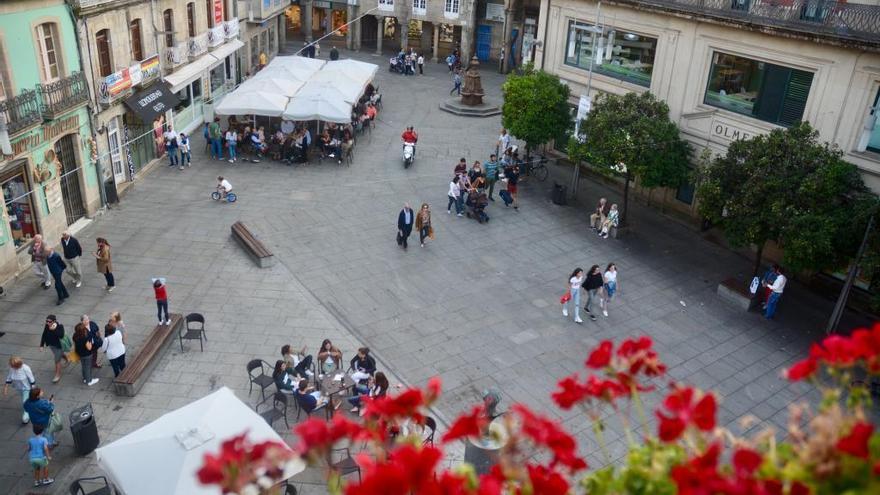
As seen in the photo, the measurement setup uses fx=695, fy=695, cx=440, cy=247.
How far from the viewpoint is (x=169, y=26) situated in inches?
1000

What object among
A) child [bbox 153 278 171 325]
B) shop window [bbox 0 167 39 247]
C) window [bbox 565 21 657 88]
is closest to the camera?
child [bbox 153 278 171 325]

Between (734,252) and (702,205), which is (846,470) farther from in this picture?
(734,252)

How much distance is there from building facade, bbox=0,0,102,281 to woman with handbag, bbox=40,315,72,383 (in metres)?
4.61

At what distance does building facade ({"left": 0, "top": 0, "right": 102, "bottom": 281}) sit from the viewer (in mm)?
16234

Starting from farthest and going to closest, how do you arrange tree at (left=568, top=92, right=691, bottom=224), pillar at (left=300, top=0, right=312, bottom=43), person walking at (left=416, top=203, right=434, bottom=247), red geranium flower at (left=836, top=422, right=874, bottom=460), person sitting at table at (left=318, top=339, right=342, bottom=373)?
pillar at (left=300, top=0, right=312, bottom=43)
tree at (left=568, top=92, right=691, bottom=224)
person walking at (left=416, top=203, right=434, bottom=247)
person sitting at table at (left=318, top=339, right=342, bottom=373)
red geranium flower at (left=836, top=422, right=874, bottom=460)

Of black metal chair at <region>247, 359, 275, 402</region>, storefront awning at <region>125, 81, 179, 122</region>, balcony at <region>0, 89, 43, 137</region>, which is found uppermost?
balcony at <region>0, 89, 43, 137</region>

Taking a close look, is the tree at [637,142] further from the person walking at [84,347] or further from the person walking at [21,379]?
the person walking at [21,379]

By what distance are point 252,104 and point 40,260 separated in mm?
11163

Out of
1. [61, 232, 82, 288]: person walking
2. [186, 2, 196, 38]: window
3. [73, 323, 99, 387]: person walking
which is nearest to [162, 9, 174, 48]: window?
[186, 2, 196, 38]: window

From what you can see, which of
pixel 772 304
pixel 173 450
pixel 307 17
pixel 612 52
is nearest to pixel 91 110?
pixel 173 450

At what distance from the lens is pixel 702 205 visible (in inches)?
721

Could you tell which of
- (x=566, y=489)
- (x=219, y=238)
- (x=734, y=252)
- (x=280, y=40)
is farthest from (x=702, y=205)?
(x=280, y=40)

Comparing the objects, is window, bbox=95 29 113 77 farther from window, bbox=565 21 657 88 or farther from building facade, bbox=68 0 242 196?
window, bbox=565 21 657 88

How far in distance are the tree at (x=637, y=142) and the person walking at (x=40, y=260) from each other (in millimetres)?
15053
